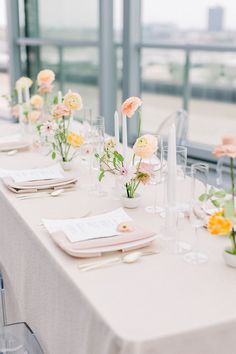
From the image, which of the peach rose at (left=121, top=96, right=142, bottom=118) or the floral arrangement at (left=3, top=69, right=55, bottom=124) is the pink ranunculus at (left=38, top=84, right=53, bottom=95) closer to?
the floral arrangement at (left=3, top=69, right=55, bottom=124)

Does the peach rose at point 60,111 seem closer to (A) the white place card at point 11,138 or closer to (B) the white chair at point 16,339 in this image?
(A) the white place card at point 11,138

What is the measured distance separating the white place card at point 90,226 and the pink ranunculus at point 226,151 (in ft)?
1.36

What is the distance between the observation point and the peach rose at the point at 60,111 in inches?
89.6

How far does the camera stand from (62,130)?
2.43 m

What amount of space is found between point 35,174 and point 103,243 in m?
0.83

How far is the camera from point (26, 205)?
1992mm

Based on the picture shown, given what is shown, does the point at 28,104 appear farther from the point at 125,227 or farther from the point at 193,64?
the point at 193,64

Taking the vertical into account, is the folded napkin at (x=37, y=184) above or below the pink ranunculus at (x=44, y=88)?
below

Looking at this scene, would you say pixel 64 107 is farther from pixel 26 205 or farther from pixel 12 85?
pixel 12 85

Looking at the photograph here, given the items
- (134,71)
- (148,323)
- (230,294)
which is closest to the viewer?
(148,323)

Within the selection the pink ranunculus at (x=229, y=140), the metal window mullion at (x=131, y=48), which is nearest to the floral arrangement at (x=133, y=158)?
the pink ranunculus at (x=229, y=140)

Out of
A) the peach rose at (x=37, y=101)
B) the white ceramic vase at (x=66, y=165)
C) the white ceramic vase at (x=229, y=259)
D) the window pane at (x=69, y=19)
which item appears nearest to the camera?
the white ceramic vase at (x=229, y=259)

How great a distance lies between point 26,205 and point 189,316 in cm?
95

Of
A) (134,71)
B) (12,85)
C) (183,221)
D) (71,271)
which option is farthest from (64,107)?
(12,85)
